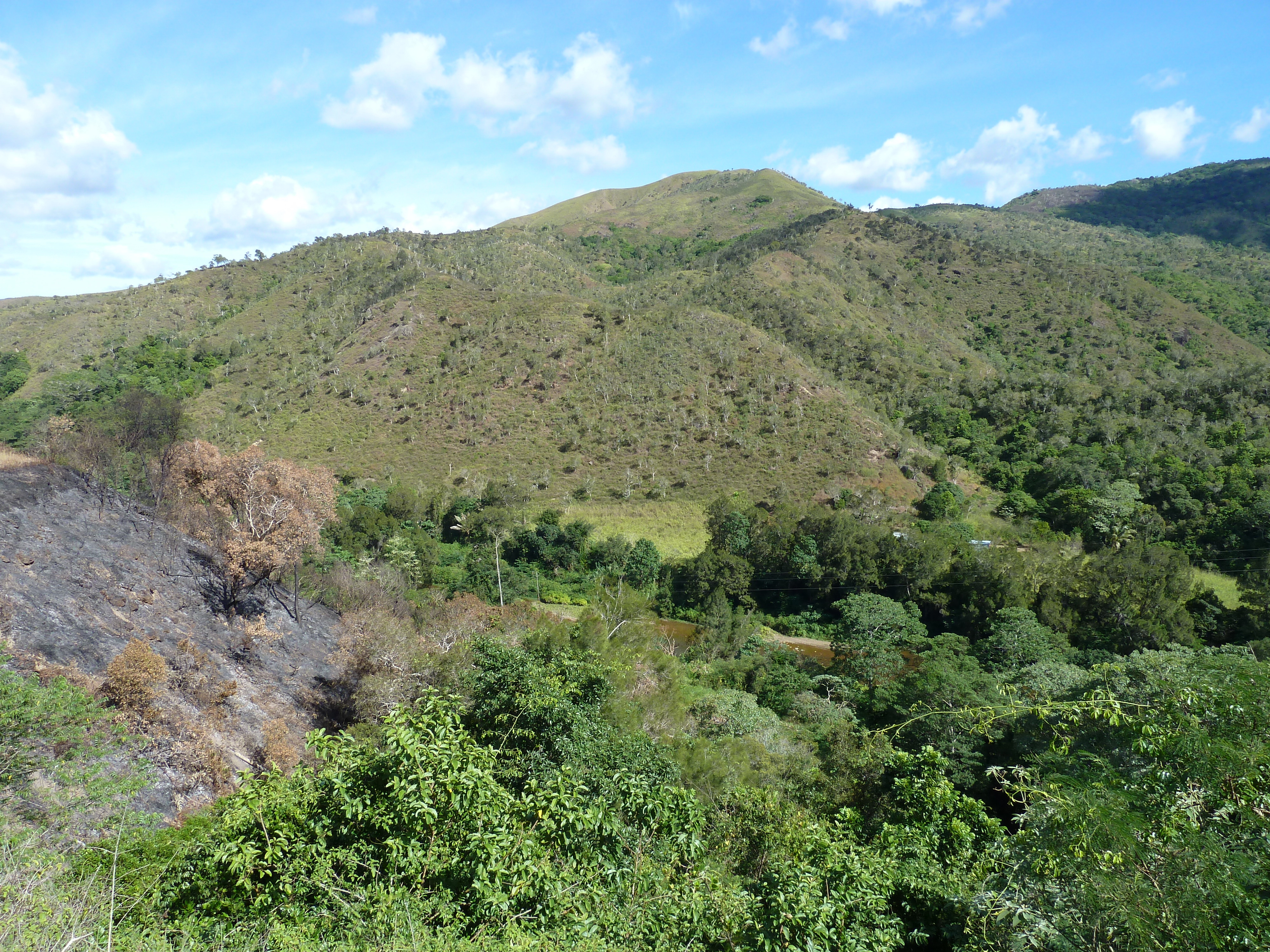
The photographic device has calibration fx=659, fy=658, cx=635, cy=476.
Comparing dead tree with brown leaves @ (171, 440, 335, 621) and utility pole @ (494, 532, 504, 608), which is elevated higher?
dead tree with brown leaves @ (171, 440, 335, 621)

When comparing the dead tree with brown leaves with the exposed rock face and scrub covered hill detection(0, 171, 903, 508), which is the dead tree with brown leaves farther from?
scrub covered hill detection(0, 171, 903, 508)

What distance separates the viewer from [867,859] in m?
7.56

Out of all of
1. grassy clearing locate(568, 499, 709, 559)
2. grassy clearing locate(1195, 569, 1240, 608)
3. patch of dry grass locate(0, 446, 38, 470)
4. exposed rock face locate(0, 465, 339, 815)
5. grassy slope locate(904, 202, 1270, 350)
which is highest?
grassy slope locate(904, 202, 1270, 350)

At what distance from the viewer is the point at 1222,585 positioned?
42.3 metres

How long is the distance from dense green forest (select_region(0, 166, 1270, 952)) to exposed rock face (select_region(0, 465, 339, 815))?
45.5 inches

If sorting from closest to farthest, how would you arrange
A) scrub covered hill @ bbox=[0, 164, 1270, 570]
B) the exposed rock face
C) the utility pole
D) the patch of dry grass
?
the exposed rock face, the patch of dry grass, the utility pole, scrub covered hill @ bbox=[0, 164, 1270, 570]

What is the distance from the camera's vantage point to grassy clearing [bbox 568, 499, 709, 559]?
51906mm

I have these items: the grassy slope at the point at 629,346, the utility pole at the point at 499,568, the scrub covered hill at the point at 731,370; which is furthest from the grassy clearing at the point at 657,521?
the utility pole at the point at 499,568

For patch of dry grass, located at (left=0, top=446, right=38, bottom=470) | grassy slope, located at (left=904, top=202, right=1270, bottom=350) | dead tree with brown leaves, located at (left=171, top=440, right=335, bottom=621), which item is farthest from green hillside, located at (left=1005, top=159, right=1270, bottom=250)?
patch of dry grass, located at (left=0, top=446, right=38, bottom=470)

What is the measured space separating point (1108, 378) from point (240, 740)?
86.8 metres

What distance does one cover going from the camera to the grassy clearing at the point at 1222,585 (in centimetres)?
3925

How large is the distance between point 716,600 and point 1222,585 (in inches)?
1282

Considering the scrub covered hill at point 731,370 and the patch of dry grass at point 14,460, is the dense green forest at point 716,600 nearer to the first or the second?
the scrub covered hill at point 731,370

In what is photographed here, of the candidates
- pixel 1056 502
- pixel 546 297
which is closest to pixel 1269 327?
pixel 1056 502
